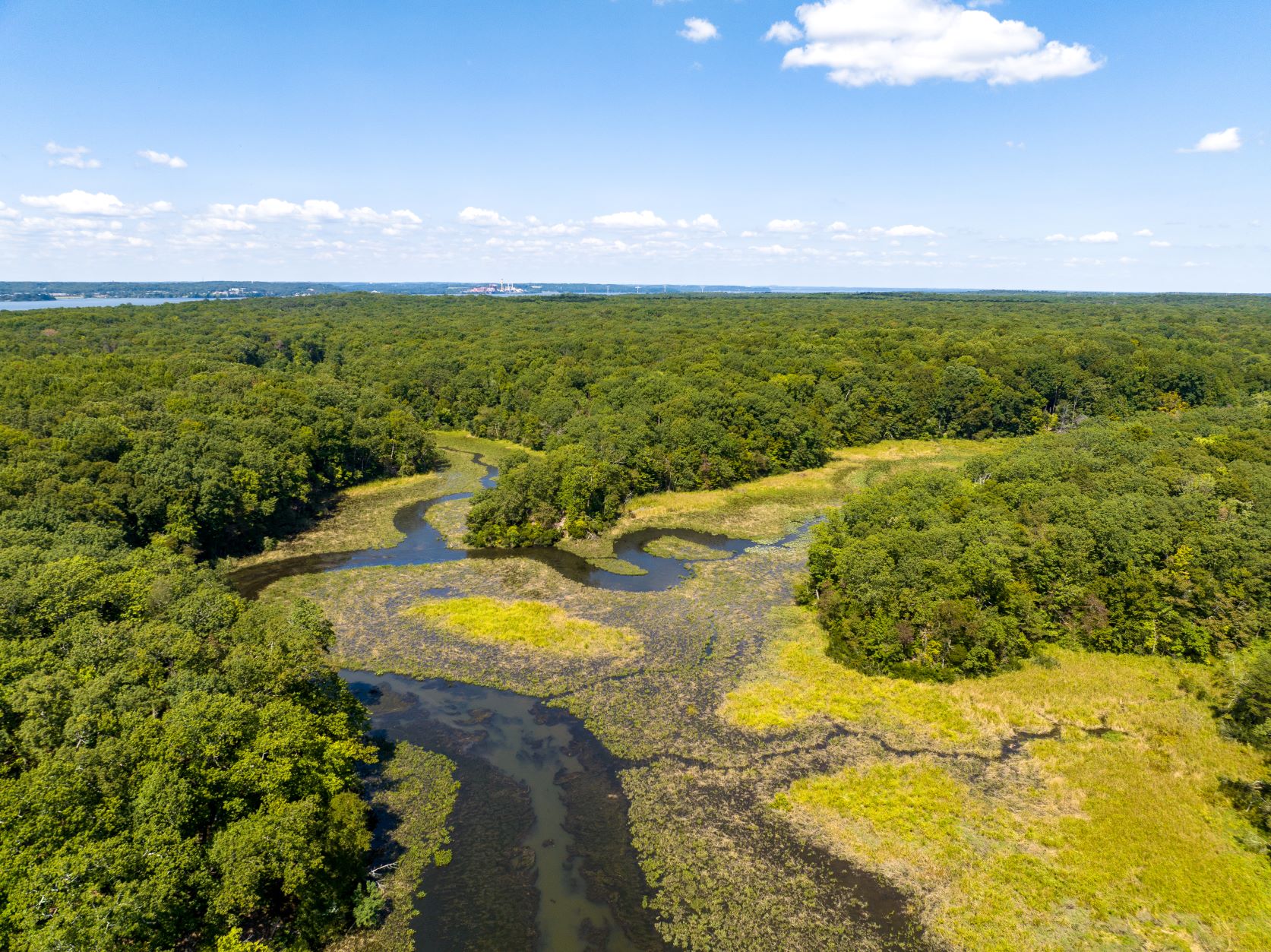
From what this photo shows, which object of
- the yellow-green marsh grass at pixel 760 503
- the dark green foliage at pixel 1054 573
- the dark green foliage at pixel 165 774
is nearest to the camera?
the dark green foliage at pixel 165 774

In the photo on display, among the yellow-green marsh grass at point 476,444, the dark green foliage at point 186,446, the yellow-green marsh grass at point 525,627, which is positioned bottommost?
the yellow-green marsh grass at point 525,627

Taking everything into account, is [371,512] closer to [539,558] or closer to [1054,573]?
[539,558]

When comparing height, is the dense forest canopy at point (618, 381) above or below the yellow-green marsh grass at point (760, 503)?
above

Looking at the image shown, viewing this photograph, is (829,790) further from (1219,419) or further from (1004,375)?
(1004,375)

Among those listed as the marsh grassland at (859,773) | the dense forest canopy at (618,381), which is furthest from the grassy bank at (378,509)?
the marsh grassland at (859,773)

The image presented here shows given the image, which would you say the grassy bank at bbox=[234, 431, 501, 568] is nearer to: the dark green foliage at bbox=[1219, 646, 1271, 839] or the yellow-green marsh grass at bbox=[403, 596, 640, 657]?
the yellow-green marsh grass at bbox=[403, 596, 640, 657]

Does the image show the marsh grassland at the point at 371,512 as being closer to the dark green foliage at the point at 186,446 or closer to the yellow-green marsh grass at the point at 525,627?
the dark green foliage at the point at 186,446

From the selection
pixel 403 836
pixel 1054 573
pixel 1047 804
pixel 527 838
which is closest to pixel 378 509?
pixel 403 836
